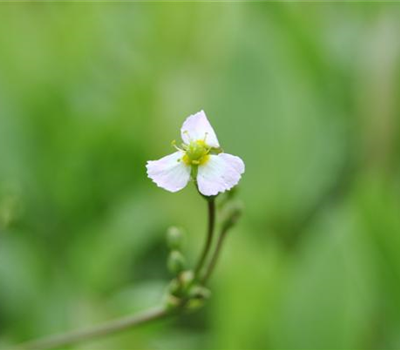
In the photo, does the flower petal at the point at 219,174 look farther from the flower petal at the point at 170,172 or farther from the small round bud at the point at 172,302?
the small round bud at the point at 172,302

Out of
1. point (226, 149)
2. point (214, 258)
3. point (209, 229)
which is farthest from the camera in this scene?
point (226, 149)

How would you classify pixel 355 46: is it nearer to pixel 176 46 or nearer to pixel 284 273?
pixel 176 46

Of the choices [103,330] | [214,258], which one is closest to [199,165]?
[214,258]

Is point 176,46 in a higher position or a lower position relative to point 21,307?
higher

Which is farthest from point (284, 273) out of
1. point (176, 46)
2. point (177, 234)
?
point (176, 46)

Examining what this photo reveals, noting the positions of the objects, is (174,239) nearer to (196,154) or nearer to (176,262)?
(176,262)

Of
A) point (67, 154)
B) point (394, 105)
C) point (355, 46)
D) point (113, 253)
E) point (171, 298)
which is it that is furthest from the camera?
point (355, 46)

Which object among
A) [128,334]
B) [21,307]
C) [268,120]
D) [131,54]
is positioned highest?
[131,54]

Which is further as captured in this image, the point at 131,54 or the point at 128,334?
the point at 131,54

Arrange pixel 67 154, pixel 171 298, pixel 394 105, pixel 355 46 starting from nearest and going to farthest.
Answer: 1. pixel 171 298
2. pixel 67 154
3. pixel 394 105
4. pixel 355 46
